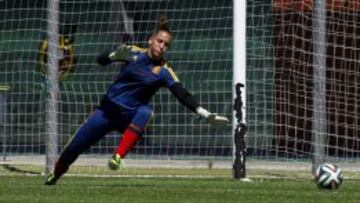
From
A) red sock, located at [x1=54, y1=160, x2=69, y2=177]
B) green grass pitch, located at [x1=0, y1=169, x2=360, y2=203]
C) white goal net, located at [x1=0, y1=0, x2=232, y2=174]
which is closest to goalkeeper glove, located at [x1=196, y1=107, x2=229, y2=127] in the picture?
green grass pitch, located at [x1=0, y1=169, x2=360, y2=203]

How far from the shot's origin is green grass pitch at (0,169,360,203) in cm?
1130

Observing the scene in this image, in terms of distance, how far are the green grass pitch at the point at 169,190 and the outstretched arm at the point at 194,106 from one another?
76 centimetres

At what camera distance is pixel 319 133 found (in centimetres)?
1697

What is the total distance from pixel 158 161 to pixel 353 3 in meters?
4.39

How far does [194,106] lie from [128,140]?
3.20ft

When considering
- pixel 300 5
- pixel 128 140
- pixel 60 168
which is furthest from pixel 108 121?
pixel 300 5

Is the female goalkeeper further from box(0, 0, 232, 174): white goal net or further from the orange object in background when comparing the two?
box(0, 0, 232, 174): white goal net

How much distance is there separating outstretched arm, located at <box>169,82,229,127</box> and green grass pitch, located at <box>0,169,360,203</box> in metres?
0.76

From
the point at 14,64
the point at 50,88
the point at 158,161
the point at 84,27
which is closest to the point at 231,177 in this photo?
the point at 50,88

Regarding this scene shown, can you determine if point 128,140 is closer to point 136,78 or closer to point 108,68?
point 136,78

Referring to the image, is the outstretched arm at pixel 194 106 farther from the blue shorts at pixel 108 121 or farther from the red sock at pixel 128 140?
the red sock at pixel 128 140

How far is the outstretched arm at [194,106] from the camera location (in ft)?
39.1

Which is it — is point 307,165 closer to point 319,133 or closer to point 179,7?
point 319,133

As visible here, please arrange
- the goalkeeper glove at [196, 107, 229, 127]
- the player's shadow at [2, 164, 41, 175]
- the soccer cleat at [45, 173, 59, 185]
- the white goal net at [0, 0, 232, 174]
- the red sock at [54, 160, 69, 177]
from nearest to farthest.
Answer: the goalkeeper glove at [196, 107, 229, 127] < the red sock at [54, 160, 69, 177] < the soccer cleat at [45, 173, 59, 185] < the player's shadow at [2, 164, 41, 175] < the white goal net at [0, 0, 232, 174]
